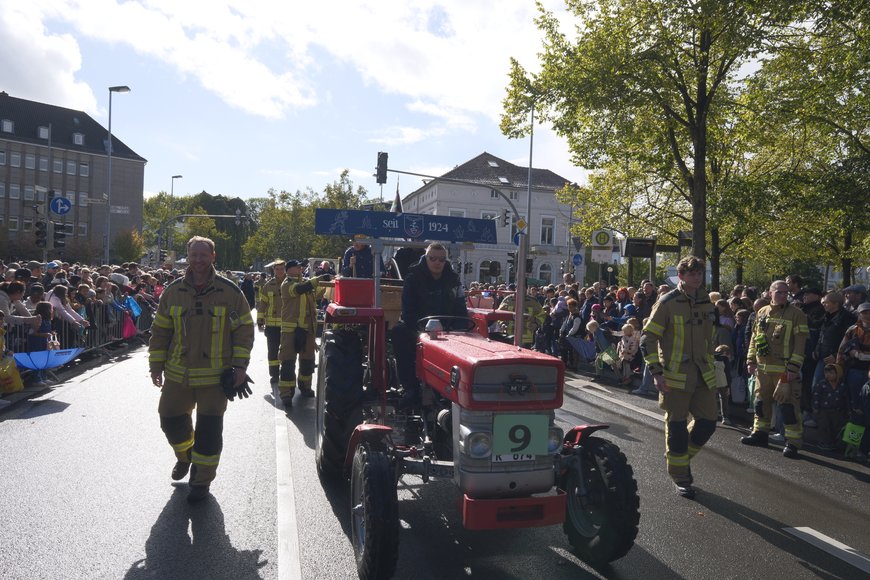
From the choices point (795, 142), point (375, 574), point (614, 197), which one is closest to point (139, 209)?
point (614, 197)

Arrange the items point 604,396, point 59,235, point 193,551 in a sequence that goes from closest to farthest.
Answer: point 193,551 → point 604,396 → point 59,235

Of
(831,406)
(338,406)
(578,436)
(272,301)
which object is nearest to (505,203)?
(272,301)

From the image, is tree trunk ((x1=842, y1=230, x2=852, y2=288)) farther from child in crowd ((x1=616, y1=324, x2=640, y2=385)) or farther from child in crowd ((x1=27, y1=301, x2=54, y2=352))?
child in crowd ((x1=27, y1=301, x2=54, y2=352))

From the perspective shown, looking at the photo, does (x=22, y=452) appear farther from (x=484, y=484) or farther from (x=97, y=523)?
(x=484, y=484)

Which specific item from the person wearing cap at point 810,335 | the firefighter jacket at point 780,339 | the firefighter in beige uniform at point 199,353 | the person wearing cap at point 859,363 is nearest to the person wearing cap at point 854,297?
the person wearing cap at point 810,335

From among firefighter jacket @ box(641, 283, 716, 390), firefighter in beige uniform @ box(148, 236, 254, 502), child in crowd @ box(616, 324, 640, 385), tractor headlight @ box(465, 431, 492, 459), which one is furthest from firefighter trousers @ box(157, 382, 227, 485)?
child in crowd @ box(616, 324, 640, 385)

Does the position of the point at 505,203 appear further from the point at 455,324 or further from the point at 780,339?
the point at 455,324

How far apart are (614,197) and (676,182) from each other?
11.5 feet

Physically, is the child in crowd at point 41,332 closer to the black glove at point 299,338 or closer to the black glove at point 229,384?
the black glove at point 299,338

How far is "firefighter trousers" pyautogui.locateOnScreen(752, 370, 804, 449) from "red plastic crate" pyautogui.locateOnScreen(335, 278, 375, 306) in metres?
4.48

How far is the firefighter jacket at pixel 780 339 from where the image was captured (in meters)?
7.05

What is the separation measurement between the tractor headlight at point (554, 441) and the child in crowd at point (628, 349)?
818cm

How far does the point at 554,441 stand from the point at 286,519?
6.72ft

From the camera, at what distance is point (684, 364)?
224 inches
